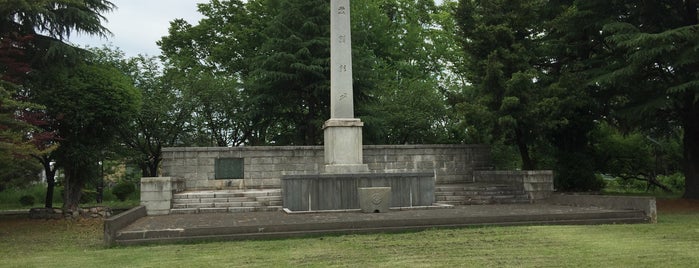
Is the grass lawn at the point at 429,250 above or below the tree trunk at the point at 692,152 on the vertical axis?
below

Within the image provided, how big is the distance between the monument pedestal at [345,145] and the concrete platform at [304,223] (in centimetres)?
286

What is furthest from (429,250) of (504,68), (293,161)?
(504,68)

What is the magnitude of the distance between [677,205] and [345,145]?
37.2 ft

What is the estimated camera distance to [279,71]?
2319cm

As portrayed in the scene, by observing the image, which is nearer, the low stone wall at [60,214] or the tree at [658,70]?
the tree at [658,70]

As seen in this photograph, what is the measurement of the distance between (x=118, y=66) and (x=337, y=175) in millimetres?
16745

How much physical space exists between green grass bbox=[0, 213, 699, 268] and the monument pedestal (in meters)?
6.23

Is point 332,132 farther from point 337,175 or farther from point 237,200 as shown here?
point 237,200

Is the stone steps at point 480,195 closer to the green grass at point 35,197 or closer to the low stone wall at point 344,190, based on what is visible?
the low stone wall at point 344,190

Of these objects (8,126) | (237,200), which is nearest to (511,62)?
(237,200)

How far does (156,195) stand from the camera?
15.8 meters

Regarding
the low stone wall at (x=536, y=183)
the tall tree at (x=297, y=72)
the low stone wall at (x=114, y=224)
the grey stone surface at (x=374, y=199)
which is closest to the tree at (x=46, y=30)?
the low stone wall at (x=114, y=224)

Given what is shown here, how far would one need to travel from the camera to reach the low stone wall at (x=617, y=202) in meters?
13.0

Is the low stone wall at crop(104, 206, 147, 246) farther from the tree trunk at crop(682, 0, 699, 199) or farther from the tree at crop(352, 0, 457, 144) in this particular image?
the tree trunk at crop(682, 0, 699, 199)
